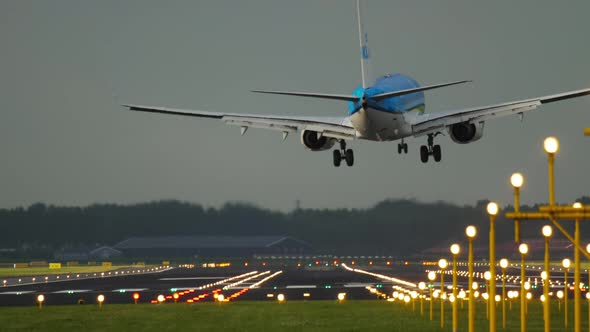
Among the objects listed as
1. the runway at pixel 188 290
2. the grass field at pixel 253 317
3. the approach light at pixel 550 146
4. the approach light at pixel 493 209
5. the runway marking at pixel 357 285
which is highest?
the approach light at pixel 550 146

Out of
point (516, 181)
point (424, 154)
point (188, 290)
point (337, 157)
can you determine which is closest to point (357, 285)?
point (188, 290)

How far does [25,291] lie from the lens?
9544 centimetres

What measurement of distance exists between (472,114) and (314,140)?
36.3 ft

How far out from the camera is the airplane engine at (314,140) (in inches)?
2731

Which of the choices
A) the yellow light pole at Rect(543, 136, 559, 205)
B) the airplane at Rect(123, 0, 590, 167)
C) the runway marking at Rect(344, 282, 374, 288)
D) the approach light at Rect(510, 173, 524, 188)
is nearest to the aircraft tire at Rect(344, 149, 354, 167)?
the airplane at Rect(123, 0, 590, 167)

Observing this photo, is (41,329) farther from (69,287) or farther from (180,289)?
(69,287)

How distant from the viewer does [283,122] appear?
69250mm

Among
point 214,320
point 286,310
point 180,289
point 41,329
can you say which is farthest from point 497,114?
point 180,289

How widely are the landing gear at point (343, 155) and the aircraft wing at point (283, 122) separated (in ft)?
8.78

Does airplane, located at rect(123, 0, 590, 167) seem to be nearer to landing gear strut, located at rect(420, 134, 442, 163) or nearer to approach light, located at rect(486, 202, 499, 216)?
landing gear strut, located at rect(420, 134, 442, 163)

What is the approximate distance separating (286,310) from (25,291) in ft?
138

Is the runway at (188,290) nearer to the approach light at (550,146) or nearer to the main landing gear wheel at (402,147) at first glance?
the main landing gear wheel at (402,147)

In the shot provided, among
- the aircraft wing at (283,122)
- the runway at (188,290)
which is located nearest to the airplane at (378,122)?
the aircraft wing at (283,122)

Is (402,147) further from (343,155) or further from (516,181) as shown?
(516,181)
